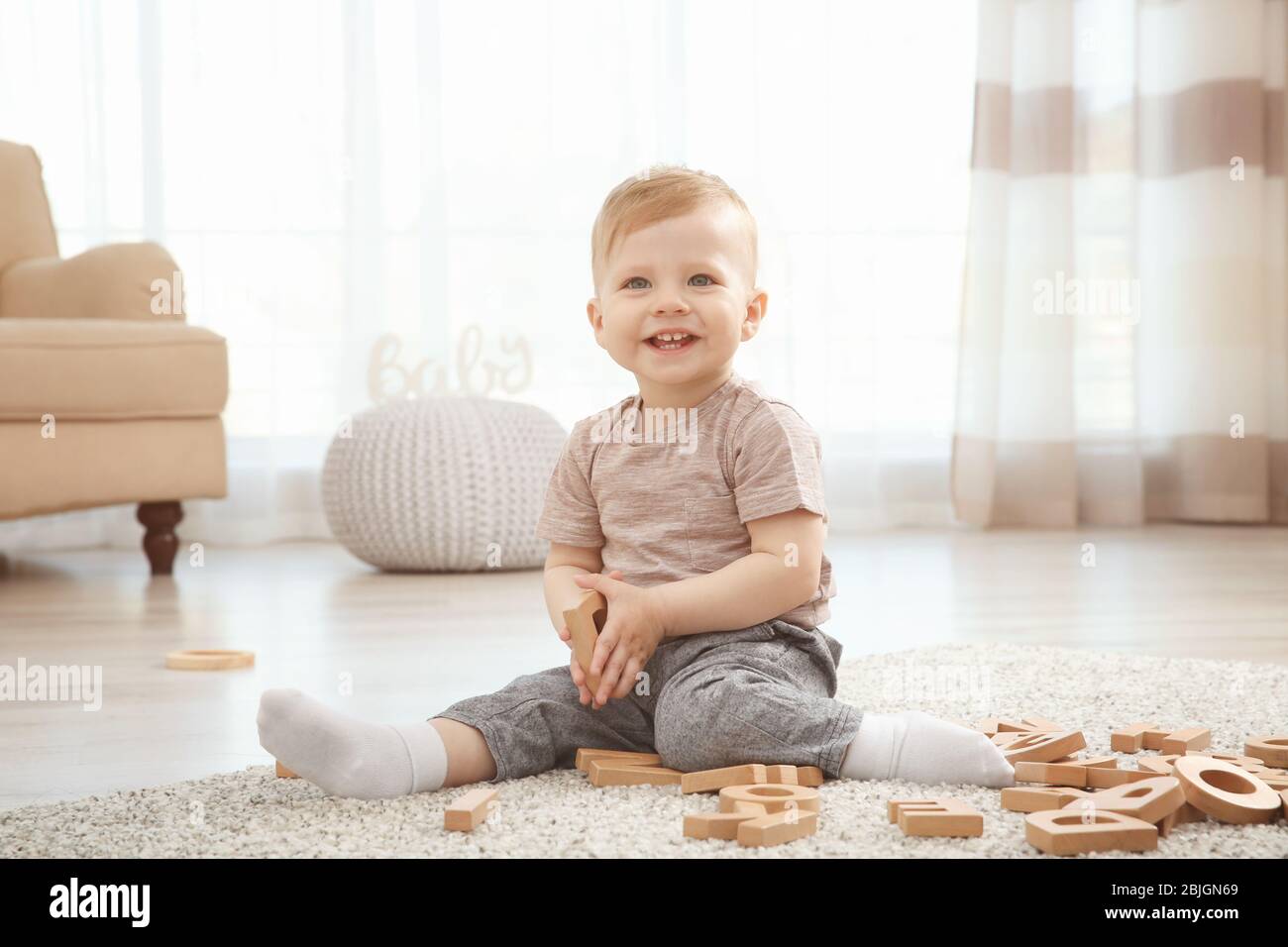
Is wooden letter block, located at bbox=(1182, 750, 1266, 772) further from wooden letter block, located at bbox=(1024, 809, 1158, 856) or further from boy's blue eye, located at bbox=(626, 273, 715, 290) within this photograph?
boy's blue eye, located at bbox=(626, 273, 715, 290)

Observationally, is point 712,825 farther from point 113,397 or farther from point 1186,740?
point 113,397

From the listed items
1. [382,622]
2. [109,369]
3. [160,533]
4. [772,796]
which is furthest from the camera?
[160,533]

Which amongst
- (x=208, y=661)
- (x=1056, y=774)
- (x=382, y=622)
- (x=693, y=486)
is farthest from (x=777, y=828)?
(x=382, y=622)

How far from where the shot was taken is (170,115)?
314cm

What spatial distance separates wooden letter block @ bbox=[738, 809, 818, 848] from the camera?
79 cm

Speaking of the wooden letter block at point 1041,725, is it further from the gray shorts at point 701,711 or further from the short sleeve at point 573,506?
the short sleeve at point 573,506

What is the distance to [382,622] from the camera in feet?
6.25

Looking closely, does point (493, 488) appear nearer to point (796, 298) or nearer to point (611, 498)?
point (796, 298)

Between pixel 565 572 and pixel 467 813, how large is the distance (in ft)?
1.04

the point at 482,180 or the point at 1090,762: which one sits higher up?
the point at 482,180

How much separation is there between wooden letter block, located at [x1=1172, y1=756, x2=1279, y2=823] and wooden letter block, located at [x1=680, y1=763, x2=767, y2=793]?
0.88ft
